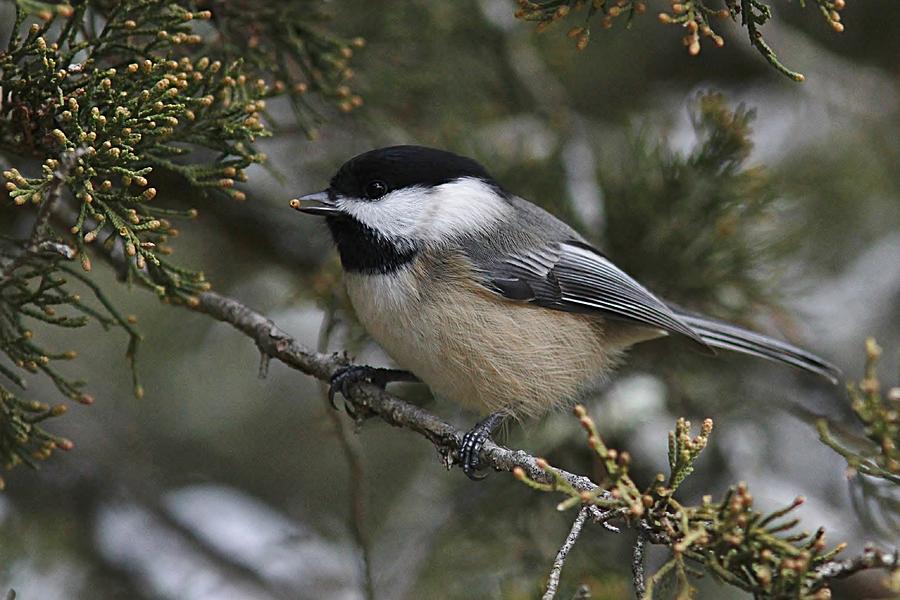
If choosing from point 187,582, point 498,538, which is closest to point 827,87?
point 498,538

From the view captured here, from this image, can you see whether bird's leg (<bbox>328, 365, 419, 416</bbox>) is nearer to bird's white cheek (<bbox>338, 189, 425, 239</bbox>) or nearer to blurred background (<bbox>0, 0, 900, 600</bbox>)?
blurred background (<bbox>0, 0, 900, 600</bbox>)

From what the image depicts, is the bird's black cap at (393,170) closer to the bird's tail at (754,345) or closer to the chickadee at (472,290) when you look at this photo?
the chickadee at (472,290)

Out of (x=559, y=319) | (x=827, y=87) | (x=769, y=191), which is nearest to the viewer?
(x=559, y=319)

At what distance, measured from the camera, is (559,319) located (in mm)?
2637

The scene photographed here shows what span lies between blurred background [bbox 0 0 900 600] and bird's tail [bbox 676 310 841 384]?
24 centimetres

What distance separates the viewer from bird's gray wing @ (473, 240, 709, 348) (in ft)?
8.50

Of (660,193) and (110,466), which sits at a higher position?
(660,193)

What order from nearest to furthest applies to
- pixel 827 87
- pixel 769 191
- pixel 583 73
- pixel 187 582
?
pixel 769 191, pixel 187 582, pixel 827 87, pixel 583 73

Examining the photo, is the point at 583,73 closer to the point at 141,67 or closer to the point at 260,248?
the point at 260,248

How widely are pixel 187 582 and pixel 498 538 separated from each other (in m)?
1.18

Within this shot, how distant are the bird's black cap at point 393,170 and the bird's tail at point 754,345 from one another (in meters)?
0.86

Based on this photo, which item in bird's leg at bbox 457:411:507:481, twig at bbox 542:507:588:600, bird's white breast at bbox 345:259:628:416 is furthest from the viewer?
bird's white breast at bbox 345:259:628:416

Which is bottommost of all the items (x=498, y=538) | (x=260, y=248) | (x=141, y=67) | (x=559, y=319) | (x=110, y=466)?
(x=110, y=466)

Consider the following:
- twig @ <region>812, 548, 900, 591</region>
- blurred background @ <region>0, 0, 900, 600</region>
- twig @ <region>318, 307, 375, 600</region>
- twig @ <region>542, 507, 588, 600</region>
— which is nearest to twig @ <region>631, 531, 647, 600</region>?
twig @ <region>542, 507, 588, 600</region>
